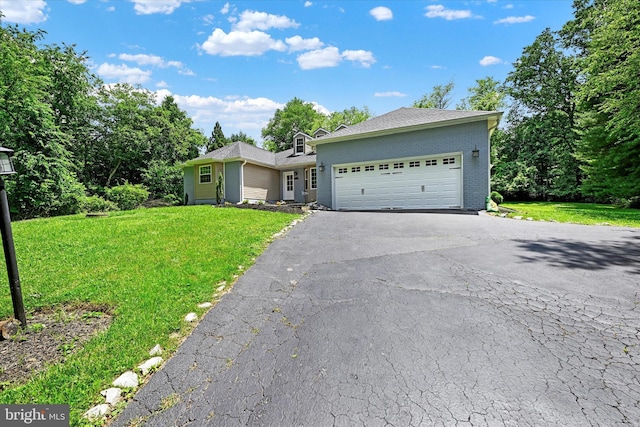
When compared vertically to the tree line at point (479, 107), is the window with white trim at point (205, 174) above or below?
below

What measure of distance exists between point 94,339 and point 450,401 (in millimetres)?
3071

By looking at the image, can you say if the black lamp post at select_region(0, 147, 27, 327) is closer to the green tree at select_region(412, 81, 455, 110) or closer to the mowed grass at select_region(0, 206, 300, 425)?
the mowed grass at select_region(0, 206, 300, 425)

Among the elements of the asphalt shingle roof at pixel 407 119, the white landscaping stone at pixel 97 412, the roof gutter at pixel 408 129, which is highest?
the asphalt shingle roof at pixel 407 119

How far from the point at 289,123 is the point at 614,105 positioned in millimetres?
29222

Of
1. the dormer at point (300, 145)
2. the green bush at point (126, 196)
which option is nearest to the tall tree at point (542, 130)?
the dormer at point (300, 145)

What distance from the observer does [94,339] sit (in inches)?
103

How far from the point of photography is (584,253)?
177 inches

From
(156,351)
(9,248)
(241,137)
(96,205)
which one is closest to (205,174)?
(96,205)

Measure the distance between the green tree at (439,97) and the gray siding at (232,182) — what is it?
20.0 m

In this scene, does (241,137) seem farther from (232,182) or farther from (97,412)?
(97,412)

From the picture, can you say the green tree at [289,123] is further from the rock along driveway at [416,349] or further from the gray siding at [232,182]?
the rock along driveway at [416,349]

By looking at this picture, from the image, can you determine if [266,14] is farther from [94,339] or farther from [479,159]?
[94,339]

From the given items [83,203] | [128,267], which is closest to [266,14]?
[128,267]

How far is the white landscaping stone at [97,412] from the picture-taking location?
1.78m
